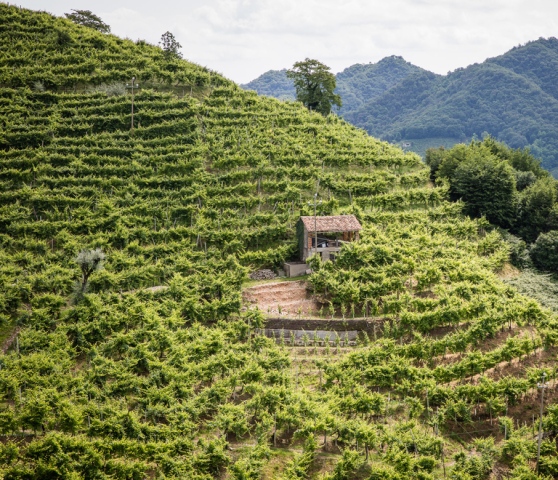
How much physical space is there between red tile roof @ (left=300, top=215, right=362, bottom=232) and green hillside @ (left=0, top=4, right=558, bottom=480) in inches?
58.3

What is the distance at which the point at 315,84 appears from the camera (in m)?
57.2

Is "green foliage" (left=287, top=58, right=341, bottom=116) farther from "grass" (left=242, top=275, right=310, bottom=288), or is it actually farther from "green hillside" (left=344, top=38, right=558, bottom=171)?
"green hillside" (left=344, top=38, right=558, bottom=171)

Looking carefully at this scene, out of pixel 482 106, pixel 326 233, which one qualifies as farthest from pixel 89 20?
pixel 482 106

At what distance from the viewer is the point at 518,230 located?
43812 millimetres

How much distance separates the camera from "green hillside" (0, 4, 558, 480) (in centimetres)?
2288

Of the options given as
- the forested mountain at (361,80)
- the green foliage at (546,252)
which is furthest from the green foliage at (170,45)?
the forested mountain at (361,80)

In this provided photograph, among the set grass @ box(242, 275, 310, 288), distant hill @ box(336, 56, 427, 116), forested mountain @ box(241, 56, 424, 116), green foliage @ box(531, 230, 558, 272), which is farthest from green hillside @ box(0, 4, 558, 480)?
forested mountain @ box(241, 56, 424, 116)

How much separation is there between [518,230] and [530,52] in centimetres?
10358

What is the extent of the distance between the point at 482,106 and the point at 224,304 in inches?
4075

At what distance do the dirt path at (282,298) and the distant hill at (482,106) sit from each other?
267 feet

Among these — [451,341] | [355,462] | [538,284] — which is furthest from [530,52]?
[355,462]

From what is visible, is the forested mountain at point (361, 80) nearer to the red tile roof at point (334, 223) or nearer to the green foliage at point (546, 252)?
the green foliage at point (546, 252)

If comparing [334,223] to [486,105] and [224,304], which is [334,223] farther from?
[486,105]

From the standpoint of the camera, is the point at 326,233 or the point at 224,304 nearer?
the point at 224,304
